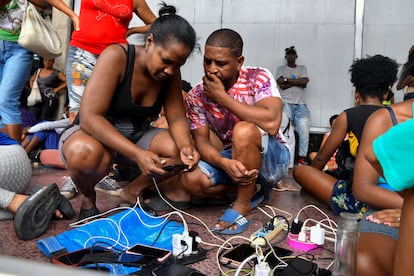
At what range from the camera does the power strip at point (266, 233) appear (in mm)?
1809

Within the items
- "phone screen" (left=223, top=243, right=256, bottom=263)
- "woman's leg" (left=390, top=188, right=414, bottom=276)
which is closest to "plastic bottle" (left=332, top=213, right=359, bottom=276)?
"woman's leg" (left=390, top=188, right=414, bottom=276)

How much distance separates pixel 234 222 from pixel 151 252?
612 mm

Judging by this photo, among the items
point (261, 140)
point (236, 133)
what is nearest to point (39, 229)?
point (236, 133)

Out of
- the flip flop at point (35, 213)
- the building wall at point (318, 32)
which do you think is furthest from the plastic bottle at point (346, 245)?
the building wall at point (318, 32)

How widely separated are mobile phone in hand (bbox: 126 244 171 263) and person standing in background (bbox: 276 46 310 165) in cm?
430

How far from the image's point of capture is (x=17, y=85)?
9.71 feet

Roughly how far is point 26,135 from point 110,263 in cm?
388

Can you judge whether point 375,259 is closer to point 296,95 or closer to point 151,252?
point 151,252

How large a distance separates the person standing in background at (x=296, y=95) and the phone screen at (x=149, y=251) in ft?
14.1

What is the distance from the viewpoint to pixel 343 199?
2391 millimetres

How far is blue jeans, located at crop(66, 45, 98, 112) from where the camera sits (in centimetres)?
270

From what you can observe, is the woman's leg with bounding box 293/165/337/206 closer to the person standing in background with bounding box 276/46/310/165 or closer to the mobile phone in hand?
the mobile phone in hand

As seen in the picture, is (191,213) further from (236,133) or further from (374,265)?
(374,265)

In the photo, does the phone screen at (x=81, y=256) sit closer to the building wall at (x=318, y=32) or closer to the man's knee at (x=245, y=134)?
the man's knee at (x=245, y=134)
